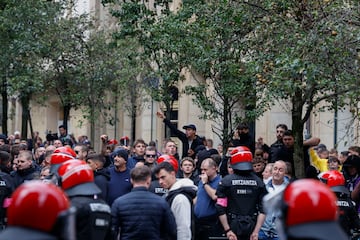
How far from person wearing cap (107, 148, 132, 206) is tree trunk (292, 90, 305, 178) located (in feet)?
10.8

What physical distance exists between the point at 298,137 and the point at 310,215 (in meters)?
→ 10.3

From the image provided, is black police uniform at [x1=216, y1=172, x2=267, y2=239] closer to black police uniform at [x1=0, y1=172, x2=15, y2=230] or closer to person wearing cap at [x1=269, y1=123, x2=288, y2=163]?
black police uniform at [x1=0, y1=172, x2=15, y2=230]

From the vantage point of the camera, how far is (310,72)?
35.2 ft

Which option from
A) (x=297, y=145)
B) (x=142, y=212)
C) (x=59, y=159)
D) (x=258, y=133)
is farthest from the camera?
(x=258, y=133)

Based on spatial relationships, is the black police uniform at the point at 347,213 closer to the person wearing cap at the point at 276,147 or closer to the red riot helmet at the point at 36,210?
the person wearing cap at the point at 276,147

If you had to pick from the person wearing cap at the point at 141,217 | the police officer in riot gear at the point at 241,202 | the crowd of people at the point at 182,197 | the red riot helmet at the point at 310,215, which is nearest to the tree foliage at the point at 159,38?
the crowd of people at the point at 182,197

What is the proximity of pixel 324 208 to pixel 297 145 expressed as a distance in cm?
989

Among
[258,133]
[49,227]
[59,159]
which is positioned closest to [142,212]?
[59,159]

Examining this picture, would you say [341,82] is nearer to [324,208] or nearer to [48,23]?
[324,208]

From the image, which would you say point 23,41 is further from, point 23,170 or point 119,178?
point 119,178

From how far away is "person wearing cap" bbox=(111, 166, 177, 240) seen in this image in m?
7.87

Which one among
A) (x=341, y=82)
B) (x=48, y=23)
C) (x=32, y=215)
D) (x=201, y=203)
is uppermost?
(x=48, y=23)

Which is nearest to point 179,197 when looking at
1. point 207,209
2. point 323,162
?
point 207,209

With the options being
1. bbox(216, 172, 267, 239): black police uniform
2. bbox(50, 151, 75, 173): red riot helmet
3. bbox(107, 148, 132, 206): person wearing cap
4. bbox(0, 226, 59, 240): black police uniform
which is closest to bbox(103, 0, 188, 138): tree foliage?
bbox(107, 148, 132, 206): person wearing cap
